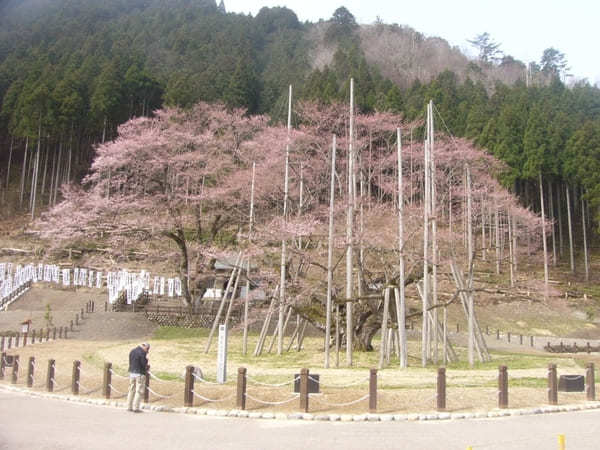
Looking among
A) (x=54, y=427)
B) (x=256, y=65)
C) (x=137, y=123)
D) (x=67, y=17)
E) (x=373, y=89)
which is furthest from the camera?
(x=67, y=17)

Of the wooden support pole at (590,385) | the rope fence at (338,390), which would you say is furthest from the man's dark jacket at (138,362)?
the wooden support pole at (590,385)

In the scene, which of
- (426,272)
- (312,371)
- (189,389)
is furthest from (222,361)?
(426,272)

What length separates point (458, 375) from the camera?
39.7 ft

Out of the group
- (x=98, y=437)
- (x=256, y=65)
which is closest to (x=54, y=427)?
(x=98, y=437)

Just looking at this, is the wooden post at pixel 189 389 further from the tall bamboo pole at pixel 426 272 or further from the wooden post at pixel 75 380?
the tall bamboo pole at pixel 426 272

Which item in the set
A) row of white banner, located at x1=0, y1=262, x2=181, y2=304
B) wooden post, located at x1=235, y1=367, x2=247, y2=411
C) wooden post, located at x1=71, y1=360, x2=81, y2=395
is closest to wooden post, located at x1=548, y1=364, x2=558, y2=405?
wooden post, located at x1=235, y1=367, x2=247, y2=411

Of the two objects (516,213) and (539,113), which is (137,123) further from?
(539,113)

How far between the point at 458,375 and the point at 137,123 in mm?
21543

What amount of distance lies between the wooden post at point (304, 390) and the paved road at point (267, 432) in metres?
0.52

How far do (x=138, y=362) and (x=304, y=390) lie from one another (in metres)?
2.91

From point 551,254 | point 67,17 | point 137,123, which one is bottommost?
point 551,254

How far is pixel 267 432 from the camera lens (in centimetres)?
737

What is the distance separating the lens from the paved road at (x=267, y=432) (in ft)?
21.8

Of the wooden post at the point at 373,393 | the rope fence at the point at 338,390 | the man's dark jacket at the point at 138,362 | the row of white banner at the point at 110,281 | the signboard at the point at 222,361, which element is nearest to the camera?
the wooden post at the point at 373,393
